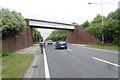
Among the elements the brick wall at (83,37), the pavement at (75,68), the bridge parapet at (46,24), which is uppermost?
the bridge parapet at (46,24)

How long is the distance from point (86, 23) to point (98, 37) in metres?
25.4

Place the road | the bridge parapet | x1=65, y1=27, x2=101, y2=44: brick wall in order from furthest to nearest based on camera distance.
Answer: x1=65, y1=27, x2=101, y2=44: brick wall < the bridge parapet < the road

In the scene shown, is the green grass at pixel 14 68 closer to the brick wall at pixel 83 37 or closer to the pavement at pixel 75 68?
the pavement at pixel 75 68

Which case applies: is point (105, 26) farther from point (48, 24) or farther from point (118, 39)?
point (48, 24)

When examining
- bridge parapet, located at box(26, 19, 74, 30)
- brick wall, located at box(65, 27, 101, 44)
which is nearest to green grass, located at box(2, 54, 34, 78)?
bridge parapet, located at box(26, 19, 74, 30)

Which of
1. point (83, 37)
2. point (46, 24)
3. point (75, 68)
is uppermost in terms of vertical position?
point (46, 24)

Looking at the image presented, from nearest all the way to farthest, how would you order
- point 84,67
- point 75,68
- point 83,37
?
1. point 75,68
2. point 84,67
3. point 83,37

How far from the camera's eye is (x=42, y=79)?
5.08 metres

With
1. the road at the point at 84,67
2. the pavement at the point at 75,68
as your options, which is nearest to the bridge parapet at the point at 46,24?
the pavement at the point at 75,68

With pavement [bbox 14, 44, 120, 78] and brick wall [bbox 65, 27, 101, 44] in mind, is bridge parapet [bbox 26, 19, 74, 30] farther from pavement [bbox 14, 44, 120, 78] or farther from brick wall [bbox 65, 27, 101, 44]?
pavement [bbox 14, 44, 120, 78]

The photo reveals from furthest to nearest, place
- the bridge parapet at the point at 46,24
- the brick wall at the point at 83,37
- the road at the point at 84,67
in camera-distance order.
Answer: the brick wall at the point at 83,37 → the bridge parapet at the point at 46,24 → the road at the point at 84,67

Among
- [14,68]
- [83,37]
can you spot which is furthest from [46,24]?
[14,68]

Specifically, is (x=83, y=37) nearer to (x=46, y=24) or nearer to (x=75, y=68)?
(x=46, y=24)

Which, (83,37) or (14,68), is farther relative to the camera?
(83,37)
